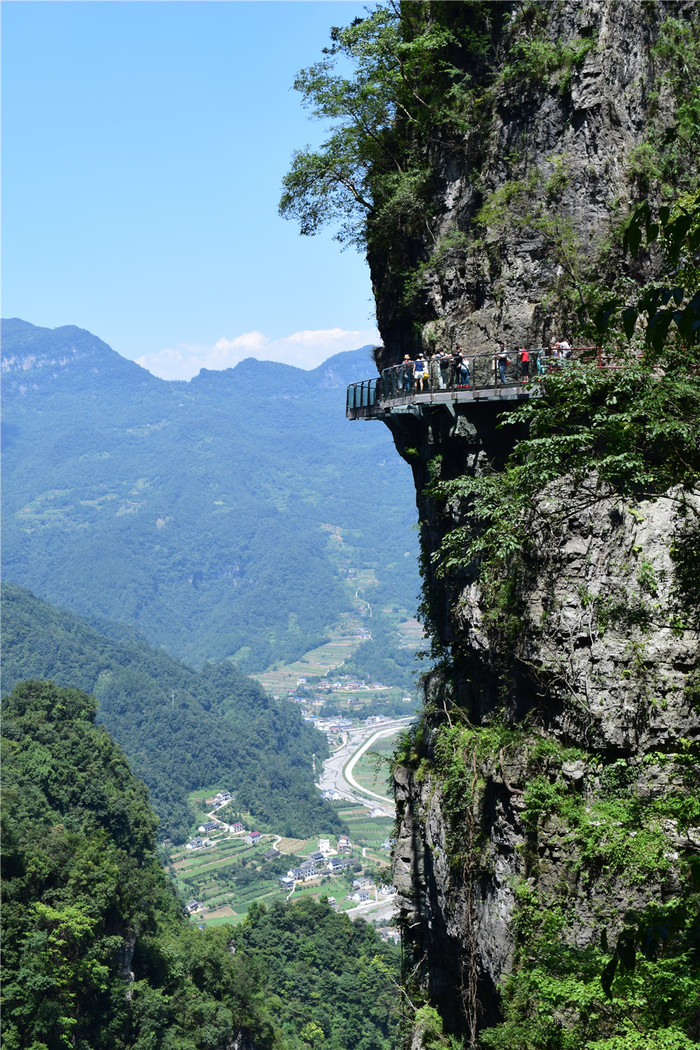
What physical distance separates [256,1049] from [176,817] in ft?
337

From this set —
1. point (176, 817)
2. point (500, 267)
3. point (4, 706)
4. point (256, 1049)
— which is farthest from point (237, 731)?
point (500, 267)

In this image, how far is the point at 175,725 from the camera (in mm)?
167750

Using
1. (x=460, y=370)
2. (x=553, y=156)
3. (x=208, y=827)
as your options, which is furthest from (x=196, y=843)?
(x=553, y=156)

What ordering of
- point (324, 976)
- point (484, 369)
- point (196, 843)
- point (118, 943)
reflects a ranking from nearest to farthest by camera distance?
point (484, 369), point (118, 943), point (324, 976), point (196, 843)

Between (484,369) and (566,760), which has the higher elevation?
(484,369)

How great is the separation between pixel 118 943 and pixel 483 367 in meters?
30.0

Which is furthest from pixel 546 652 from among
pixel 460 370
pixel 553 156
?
pixel 553 156

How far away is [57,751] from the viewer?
55562 mm

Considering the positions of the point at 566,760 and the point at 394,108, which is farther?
the point at 394,108

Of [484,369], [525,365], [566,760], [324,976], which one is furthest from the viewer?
[324,976]

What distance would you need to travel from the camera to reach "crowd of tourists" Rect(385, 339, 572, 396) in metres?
15.0

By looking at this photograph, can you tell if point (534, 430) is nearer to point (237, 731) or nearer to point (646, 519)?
point (646, 519)

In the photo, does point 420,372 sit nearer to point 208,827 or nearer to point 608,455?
point 608,455

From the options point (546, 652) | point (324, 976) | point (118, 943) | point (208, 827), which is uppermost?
point (546, 652)
